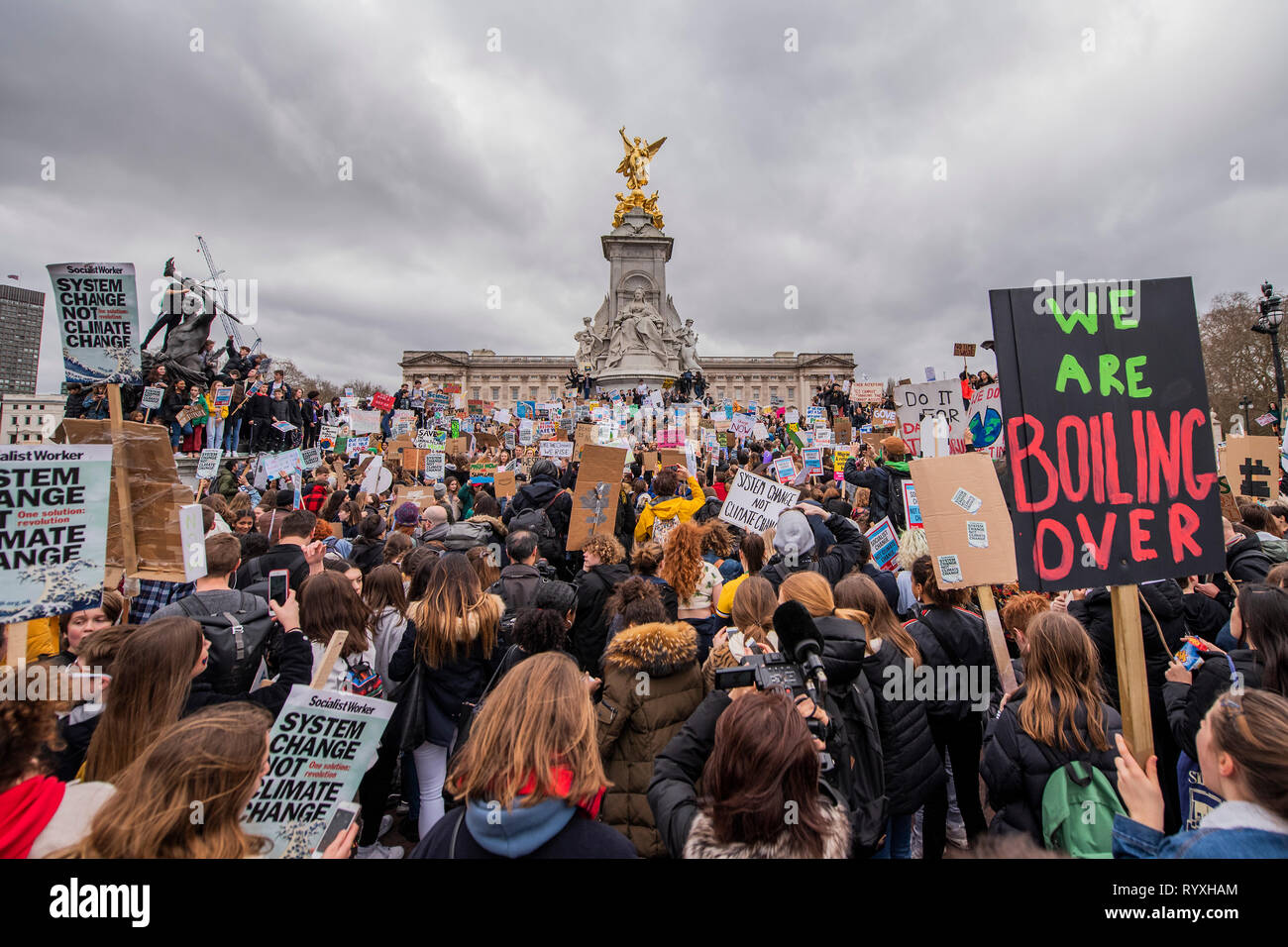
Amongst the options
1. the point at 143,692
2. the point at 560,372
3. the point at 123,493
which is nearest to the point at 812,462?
the point at 123,493

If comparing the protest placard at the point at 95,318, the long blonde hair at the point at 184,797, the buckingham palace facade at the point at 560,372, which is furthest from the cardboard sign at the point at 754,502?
the buckingham palace facade at the point at 560,372

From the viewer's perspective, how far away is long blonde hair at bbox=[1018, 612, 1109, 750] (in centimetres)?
222

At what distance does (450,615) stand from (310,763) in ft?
4.43

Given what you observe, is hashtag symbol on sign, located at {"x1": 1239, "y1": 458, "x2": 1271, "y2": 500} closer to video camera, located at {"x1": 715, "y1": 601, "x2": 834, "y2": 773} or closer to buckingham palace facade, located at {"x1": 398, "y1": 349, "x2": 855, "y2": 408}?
video camera, located at {"x1": 715, "y1": 601, "x2": 834, "y2": 773}

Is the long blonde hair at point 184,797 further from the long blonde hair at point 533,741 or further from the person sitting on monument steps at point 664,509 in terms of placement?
the person sitting on monument steps at point 664,509

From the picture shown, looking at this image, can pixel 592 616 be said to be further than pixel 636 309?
No

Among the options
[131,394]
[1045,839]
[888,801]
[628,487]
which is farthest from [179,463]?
[1045,839]

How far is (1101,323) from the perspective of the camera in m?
2.30

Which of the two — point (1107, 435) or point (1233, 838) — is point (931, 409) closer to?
point (1107, 435)

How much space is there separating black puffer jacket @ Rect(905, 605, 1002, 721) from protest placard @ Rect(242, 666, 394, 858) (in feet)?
8.97

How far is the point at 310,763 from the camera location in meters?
1.96

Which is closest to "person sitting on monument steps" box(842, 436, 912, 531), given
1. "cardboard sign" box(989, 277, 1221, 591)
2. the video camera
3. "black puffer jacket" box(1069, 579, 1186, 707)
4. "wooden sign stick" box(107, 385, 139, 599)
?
"black puffer jacket" box(1069, 579, 1186, 707)
